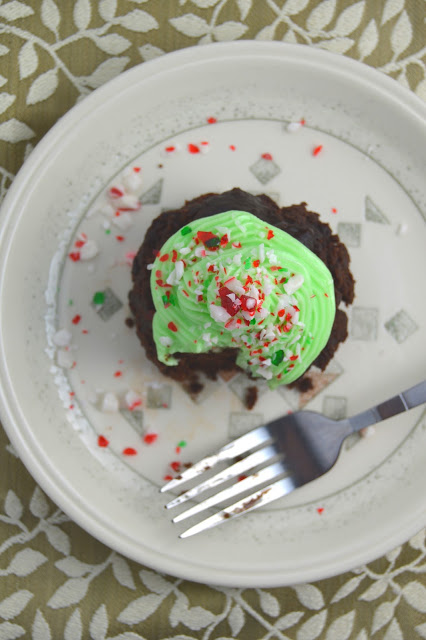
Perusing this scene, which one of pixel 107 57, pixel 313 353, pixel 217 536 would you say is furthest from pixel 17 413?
pixel 107 57

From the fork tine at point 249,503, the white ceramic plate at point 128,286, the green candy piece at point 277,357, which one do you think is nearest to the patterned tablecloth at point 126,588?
the white ceramic plate at point 128,286

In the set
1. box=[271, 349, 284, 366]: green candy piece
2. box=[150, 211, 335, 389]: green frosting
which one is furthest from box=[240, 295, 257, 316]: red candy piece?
box=[271, 349, 284, 366]: green candy piece

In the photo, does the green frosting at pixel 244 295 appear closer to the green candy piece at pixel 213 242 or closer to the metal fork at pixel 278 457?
the green candy piece at pixel 213 242

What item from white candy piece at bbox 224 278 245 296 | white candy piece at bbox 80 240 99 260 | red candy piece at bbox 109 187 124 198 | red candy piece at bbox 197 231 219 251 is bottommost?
white candy piece at bbox 224 278 245 296

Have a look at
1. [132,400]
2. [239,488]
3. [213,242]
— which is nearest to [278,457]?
[239,488]

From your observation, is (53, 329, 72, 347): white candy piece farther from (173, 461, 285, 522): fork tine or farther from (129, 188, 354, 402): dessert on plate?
(173, 461, 285, 522): fork tine

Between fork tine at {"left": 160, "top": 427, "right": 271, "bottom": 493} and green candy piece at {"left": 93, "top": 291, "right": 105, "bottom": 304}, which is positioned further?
green candy piece at {"left": 93, "top": 291, "right": 105, "bottom": 304}

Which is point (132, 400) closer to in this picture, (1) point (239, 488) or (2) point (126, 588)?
(1) point (239, 488)
